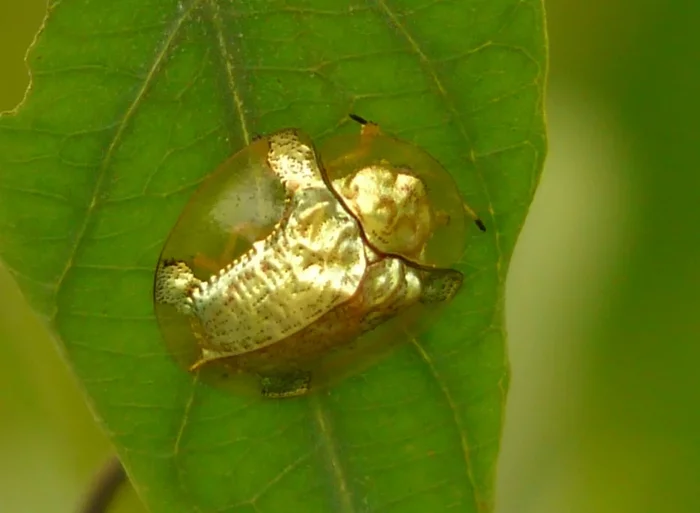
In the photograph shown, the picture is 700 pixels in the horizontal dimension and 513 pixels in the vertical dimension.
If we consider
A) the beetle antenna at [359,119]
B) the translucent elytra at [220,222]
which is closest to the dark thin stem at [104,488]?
the translucent elytra at [220,222]

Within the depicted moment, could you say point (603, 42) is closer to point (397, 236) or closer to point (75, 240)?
point (397, 236)

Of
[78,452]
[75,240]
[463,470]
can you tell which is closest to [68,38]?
[75,240]

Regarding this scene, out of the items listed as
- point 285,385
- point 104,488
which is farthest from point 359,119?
point 104,488

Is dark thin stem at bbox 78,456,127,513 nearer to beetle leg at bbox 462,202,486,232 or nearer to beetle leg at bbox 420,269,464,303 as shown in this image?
beetle leg at bbox 420,269,464,303

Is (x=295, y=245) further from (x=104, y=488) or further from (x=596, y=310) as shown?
(x=596, y=310)

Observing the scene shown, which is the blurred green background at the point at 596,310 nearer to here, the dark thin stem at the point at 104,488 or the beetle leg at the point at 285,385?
the dark thin stem at the point at 104,488
